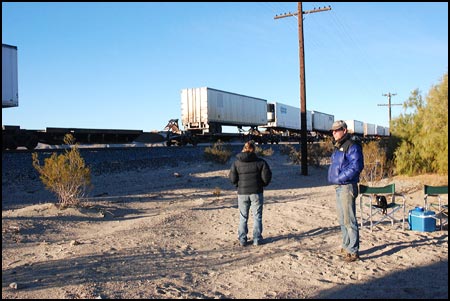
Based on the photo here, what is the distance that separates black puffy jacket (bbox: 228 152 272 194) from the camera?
635cm

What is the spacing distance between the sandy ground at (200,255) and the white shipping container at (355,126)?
48.3 m

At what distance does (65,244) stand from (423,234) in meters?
5.89

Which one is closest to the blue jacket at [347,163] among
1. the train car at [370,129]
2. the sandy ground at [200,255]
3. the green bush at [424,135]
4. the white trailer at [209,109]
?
the sandy ground at [200,255]

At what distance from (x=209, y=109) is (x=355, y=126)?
113 ft

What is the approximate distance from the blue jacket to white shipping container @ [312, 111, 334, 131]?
4628 cm

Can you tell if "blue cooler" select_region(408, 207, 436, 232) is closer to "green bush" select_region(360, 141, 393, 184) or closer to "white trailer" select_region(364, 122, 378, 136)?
"green bush" select_region(360, 141, 393, 184)

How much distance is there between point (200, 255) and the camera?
601 centimetres

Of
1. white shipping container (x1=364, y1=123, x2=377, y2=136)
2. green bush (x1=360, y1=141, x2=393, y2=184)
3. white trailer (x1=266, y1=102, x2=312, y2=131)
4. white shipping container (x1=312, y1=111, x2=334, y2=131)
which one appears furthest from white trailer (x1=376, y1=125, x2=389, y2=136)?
green bush (x1=360, y1=141, x2=393, y2=184)

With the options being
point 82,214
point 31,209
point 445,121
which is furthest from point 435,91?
point 31,209

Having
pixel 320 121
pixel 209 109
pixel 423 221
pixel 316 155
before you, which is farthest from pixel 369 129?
pixel 423 221

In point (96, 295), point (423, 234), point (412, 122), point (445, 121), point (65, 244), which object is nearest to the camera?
point (96, 295)

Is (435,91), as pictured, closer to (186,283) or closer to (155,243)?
(155,243)

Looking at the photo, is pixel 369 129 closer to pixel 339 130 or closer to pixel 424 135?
pixel 424 135

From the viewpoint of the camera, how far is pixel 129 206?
10.1 meters
